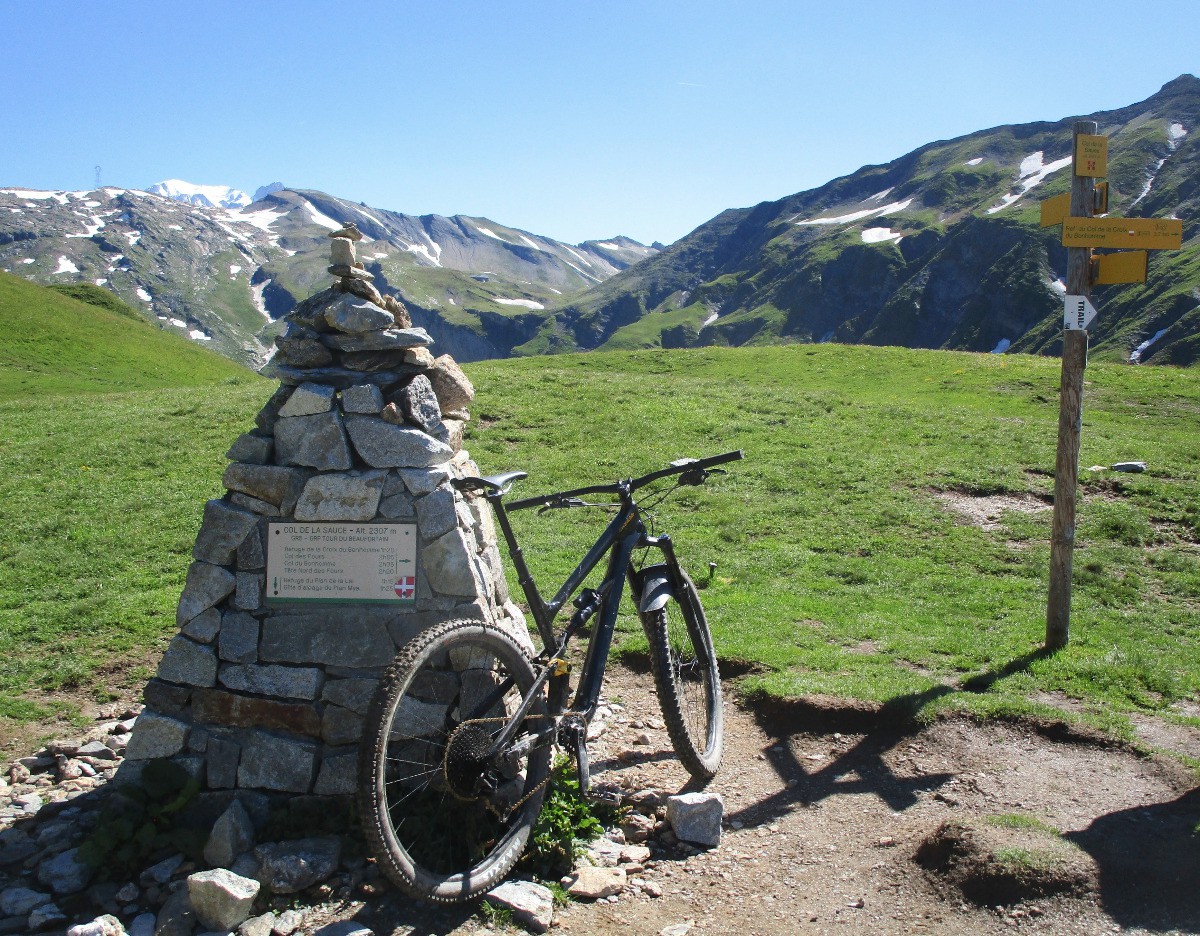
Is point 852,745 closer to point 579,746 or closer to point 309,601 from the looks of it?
point 579,746

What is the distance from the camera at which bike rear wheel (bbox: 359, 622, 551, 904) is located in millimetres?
4520

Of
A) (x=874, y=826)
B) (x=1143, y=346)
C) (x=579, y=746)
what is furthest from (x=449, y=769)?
(x=1143, y=346)

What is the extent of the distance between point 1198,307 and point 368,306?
140971 mm

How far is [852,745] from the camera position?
6973 mm

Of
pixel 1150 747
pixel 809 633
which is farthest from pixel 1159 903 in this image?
pixel 809 633

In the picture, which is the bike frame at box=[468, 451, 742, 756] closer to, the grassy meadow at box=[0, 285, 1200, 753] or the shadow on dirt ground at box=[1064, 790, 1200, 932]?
the grassy meadow at box=[0, 285, 1200, 753]

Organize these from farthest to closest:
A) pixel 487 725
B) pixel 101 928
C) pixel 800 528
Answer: pixel 800 528
pixel 487 725
pixel 101 928

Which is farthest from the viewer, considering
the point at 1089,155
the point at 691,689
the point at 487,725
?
the point at 1089,155

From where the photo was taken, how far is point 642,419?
63.5 feet

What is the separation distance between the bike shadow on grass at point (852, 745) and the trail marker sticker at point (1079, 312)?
331 cm

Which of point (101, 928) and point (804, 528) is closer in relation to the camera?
point (101, 928)

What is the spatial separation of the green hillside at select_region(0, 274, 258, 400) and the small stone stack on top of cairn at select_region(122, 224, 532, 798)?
2569 cm

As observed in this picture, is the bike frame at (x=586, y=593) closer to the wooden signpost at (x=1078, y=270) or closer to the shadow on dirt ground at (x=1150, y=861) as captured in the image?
the shadow on dirt ground at (x=1150, y=861)

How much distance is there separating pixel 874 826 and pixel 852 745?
1.20 meters
